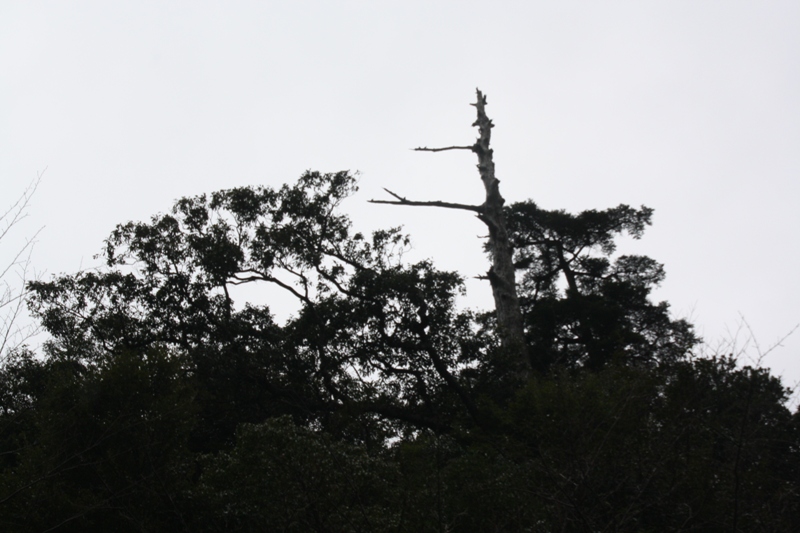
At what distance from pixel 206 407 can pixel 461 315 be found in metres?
4.67

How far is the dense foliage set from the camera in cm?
610

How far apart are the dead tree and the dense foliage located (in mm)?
369

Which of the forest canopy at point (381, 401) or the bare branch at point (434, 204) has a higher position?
the bare branch at point (434, 204)

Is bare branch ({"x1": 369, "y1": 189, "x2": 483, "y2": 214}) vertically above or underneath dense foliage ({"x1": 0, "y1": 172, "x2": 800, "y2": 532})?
above

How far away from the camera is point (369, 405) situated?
11516 millimetres

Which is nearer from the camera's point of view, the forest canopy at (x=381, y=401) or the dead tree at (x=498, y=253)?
the forest canopy at (x=381, y=401)

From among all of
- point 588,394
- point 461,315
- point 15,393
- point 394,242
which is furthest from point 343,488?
point 15,393

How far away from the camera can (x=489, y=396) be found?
38.8ft

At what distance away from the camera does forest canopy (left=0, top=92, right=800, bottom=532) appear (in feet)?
20.1

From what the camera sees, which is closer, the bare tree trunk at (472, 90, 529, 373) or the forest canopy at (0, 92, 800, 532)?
the forest canopy at (0, 92, 800, 532)

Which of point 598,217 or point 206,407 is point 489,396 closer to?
point 206,407

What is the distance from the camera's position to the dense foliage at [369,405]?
610cm

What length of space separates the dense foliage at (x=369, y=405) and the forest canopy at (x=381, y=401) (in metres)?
Result: 0.04

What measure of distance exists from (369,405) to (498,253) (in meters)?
4.59
